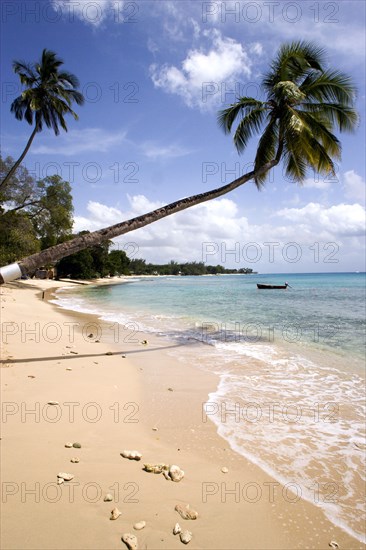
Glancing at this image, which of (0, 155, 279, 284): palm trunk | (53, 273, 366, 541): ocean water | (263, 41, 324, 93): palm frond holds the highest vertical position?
(263, 41, 324, 93): palm frond

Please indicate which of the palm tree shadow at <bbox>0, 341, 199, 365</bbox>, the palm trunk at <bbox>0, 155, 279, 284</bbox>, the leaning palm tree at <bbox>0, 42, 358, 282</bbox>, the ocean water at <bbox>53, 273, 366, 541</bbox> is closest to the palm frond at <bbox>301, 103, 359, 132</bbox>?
the leaning palm tree at <bbox>0, 42, 358, 282</bbox>

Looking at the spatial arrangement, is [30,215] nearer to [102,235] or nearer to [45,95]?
[45,95]

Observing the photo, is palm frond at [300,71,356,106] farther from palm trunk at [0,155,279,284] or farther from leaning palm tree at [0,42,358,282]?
palm trunk at [0,155,279,284]

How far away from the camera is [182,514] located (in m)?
2.96

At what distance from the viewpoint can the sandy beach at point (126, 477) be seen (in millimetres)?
2734

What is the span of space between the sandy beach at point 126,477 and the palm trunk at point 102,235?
2189 millimetres

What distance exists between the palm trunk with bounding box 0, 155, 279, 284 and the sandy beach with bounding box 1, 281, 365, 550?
2.19 metres

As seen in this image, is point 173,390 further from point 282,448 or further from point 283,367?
point 283,367

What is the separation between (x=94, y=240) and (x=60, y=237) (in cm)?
3523

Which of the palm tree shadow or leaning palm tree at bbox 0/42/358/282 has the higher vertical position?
leaning palm tree at bbox 0/42/358/282

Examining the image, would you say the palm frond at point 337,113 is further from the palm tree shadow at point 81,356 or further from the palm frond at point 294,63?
the palm tree shadow at point 81,356

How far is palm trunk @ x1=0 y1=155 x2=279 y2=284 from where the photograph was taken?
17.5 feet

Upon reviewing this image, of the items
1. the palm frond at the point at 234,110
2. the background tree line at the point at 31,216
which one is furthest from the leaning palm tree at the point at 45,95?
the palm frond at the point at 234,110

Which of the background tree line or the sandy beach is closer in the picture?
the sandy beach
